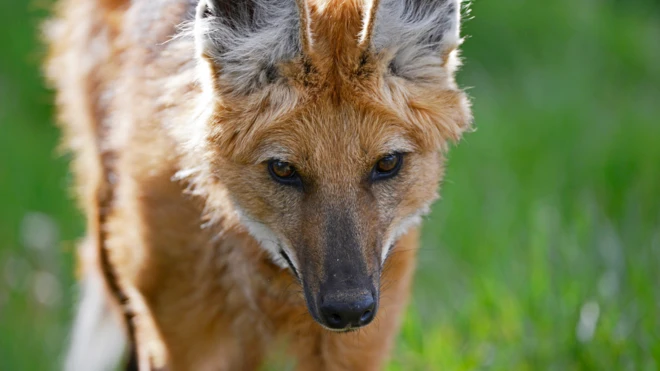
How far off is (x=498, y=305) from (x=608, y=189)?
2.03 m

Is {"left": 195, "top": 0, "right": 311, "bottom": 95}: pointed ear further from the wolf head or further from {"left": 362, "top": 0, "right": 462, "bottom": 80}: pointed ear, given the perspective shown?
{"left": 362, "top": 0, "right": 462, "bottom": 80}: pointed ear

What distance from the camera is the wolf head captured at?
2869 millimetres

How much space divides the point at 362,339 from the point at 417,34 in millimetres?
1188

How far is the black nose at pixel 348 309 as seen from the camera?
9.03 feet

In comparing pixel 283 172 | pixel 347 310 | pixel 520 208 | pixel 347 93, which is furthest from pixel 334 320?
pixel 520 208

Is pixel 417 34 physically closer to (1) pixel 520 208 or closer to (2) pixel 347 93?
(2) pixel 347 93

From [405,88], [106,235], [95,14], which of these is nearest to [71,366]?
[106,235]

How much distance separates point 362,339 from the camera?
343 cm

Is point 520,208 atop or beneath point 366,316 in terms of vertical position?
beneath

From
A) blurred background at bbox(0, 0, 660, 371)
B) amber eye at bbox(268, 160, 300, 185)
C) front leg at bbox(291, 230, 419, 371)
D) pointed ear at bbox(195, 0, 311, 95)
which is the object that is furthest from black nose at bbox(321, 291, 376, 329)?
blurred background at bbox(0, 0, 660, 371)

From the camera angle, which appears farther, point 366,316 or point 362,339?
point 362,339

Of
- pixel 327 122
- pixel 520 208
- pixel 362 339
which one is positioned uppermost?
pixel 327 122

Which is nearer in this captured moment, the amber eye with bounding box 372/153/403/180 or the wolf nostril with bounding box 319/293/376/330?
the wolf nostril with bounding box 319/293/376/330

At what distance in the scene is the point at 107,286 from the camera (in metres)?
4.27
